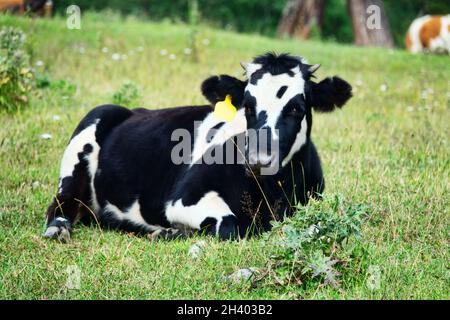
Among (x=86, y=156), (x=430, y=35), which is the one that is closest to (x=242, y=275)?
(x=86, y=156)

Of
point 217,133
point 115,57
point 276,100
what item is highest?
point 276,100

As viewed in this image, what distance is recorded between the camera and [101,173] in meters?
7.47

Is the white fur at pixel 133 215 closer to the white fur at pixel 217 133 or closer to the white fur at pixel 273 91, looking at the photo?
the white fur at pixel 217 133

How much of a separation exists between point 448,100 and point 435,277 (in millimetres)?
7494

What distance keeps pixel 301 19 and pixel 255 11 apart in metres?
14.4

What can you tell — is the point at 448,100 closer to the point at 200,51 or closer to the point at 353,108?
the point at 353,108

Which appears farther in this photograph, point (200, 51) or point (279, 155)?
point (200, 51)

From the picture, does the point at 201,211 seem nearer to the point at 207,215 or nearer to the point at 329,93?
the point at 207,215

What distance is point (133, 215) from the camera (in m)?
7.20

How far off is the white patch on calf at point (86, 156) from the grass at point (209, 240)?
41 cm

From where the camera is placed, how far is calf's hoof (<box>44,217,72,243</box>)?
21.4ft
